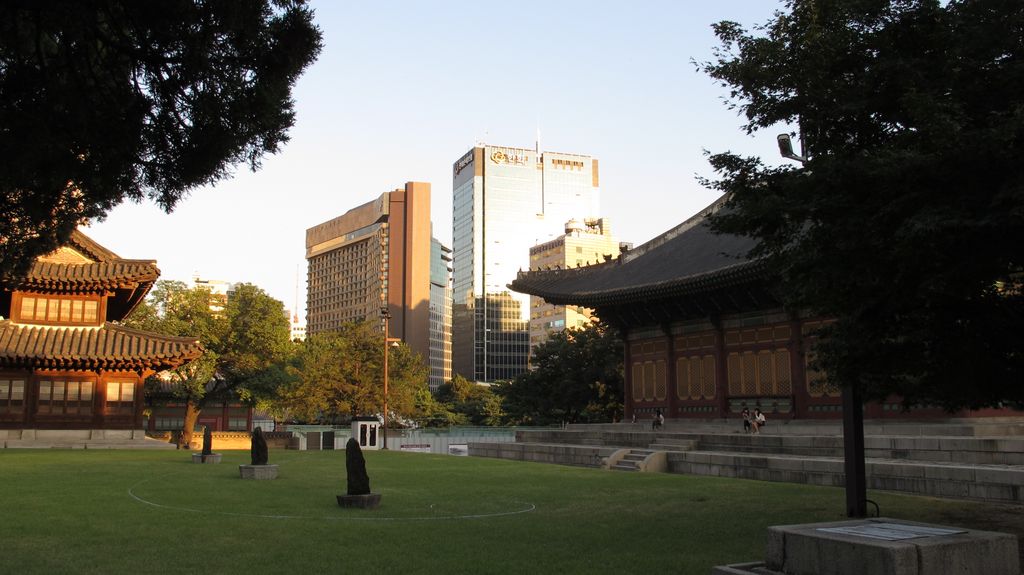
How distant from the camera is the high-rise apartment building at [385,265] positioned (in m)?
152

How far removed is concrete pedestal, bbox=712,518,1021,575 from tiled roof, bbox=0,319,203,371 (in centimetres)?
3639

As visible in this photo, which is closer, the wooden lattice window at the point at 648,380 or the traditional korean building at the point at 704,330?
the traditional korean building at the point at 704,330

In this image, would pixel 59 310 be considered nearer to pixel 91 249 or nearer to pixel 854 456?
pixel 91 249

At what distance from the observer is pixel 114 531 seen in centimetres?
1157

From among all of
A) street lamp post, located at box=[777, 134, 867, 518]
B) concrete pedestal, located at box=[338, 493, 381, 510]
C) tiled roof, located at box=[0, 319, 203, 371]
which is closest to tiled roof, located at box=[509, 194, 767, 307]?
street lamp post, located at box=[777, 134, 867, 518]

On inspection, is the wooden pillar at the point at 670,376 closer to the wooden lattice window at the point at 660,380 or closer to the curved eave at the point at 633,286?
the wooden lattice window at the point at 660,380

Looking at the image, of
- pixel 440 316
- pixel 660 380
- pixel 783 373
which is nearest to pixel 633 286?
pixel 660 380

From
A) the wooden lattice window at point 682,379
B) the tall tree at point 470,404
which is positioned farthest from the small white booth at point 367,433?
the tall tree at point 470,404

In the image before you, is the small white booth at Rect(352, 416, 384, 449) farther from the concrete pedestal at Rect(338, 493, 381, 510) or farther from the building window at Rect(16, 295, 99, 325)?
the concrete pedestal at Rect(338, 493, 381, 510)

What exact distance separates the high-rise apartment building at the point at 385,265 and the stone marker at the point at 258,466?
123435mm

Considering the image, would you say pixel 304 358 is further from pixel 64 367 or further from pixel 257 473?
pixel 257 473

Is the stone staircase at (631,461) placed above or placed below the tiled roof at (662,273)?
below

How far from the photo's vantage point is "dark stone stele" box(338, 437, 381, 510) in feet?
Result: 46.9

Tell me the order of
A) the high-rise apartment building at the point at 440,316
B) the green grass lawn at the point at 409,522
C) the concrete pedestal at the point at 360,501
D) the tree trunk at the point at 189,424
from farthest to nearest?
the high-rise apartment building at the point at 440,316 < the tree trunk at the point at 189,424 < the concrete pedestal at the point at 360,501 < the green grass lawn at the point at 409,522
